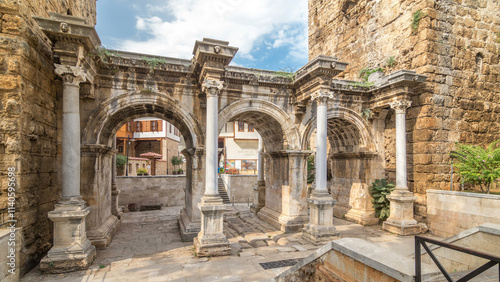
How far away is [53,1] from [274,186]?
31.0ft

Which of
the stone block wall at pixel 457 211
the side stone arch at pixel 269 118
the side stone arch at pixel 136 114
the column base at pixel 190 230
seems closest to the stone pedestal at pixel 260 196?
the side stone arch at pixel 269 118

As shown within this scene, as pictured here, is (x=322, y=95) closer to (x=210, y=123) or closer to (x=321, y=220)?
(x=210, y=123)

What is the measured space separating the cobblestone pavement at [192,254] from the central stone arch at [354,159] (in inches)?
35.2

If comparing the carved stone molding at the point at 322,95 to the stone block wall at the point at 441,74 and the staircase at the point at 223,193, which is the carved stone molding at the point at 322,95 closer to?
the stone block wall at the point at 441,74

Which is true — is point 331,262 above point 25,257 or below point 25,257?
above

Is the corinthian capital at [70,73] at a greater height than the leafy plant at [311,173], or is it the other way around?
the corinthian capital at [70,73]

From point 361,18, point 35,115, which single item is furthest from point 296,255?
point 361,18

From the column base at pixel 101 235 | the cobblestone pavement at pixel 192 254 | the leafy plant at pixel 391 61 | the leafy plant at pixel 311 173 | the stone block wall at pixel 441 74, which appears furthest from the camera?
the leafy plant at pixel 311 173

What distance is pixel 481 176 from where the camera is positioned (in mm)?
8172

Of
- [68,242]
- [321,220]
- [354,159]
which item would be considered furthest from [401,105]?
[68,242]

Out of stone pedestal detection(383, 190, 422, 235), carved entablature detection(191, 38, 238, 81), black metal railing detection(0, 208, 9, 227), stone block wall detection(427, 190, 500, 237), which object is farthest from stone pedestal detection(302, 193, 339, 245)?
black metal railing detection(0, 208, 9, 227)

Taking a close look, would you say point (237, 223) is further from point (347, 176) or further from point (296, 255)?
point (347, 176)

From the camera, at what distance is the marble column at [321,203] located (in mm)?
8102

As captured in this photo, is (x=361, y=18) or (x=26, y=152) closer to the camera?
(x=26, y=152)
